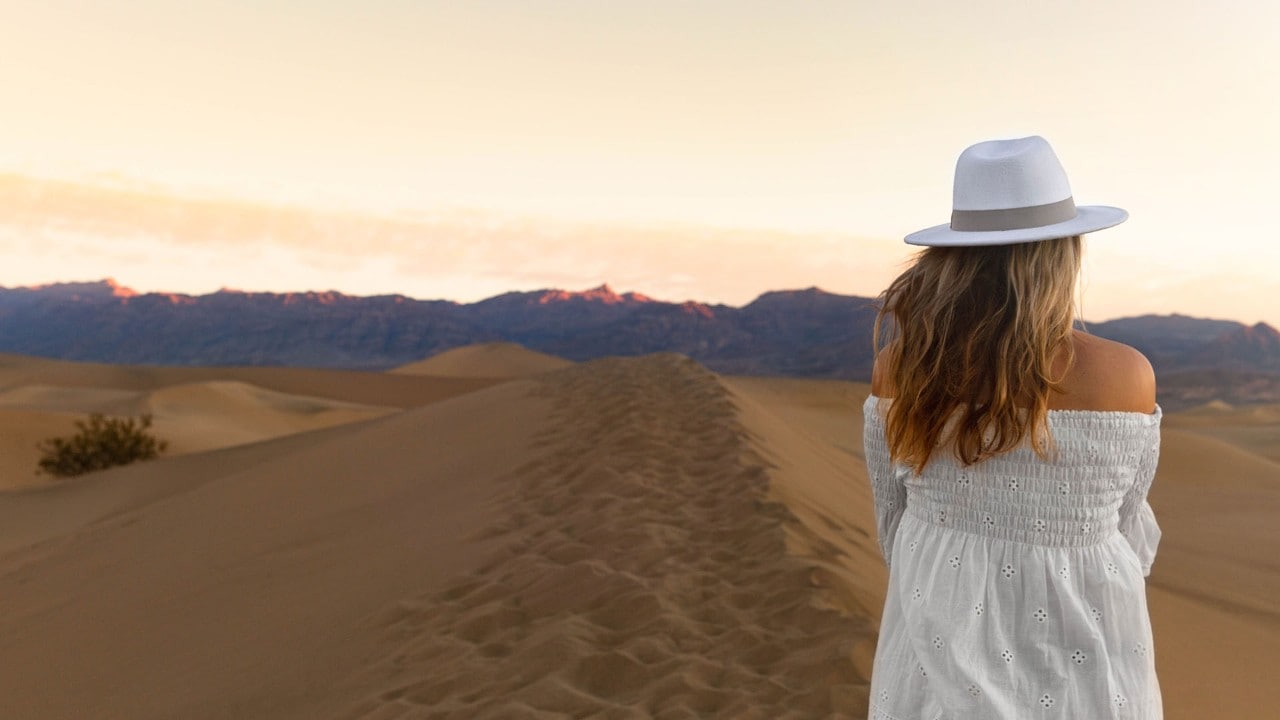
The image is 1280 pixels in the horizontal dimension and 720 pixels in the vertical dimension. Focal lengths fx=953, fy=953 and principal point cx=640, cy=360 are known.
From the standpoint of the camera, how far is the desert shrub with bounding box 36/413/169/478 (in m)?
18.1

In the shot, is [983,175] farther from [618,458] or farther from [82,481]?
[82,481]

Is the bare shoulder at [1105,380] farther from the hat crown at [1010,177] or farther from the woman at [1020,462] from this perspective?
the hat crown at [1010,177]

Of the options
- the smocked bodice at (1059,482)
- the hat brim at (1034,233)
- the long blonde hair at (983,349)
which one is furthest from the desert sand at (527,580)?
the hat brim at (1034,233)

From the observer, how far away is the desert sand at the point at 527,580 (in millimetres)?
4543

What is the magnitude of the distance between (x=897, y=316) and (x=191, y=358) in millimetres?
162192

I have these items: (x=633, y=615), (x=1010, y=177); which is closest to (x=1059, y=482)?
(x=1010, y=177)

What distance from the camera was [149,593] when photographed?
7742 mm

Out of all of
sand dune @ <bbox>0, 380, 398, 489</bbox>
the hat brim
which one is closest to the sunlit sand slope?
the hat brim

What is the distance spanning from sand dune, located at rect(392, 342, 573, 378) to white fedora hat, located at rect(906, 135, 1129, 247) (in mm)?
76135

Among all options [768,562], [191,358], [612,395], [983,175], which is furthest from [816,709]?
[191,358]

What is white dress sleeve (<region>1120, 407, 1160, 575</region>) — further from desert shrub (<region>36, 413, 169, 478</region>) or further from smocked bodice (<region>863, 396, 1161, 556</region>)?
desert shrub (<region>36, 413, 169, 478</region>)

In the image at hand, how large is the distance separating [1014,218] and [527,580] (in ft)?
14.4

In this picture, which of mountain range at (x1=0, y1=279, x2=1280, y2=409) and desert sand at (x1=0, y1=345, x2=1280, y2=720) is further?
mountain range at (x1=0, y1=279, x2=1280, y2=409)

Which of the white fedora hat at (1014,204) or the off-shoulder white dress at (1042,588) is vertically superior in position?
the white fedora hat at (1014,204)
